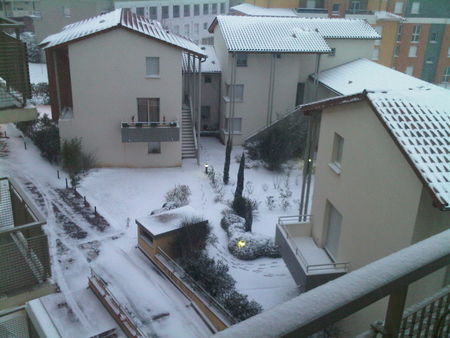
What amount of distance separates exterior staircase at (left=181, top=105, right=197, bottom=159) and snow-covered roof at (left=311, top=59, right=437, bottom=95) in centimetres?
868

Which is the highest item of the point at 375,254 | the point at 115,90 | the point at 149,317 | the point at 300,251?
the point at 115,90

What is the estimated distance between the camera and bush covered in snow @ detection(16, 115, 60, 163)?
86.0 ft

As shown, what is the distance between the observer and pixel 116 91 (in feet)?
84.2

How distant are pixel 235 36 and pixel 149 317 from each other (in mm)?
19950

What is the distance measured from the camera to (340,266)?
13.5 metres

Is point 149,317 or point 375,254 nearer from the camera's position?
point 375,254

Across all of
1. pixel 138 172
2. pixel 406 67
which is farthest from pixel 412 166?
pixel 406 67

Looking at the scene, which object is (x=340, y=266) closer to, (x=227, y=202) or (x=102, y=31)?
(x=227, y=202)

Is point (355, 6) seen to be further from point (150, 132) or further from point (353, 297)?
point (353, 297)

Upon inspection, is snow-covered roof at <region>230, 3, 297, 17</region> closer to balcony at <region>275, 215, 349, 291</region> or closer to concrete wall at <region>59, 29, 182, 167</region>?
concrete wall at <region>59, 29, 182, 167</region>

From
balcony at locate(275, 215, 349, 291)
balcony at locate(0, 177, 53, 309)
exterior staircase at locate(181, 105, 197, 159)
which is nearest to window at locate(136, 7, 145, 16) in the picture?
exterior staircase at locate(181, 105, 197, 159)

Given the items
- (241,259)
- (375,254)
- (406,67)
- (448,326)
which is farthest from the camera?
(406,67)

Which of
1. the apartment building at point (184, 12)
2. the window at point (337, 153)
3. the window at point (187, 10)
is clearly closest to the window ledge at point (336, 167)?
the window at point (337, 153)

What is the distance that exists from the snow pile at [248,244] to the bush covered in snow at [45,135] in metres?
11.5
